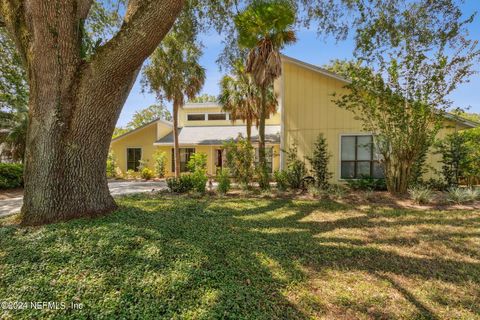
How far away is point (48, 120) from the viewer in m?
4.22

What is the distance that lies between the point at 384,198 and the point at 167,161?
14391 millimetres

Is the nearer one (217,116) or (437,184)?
(437,184)

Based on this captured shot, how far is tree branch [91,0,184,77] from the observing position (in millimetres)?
4109

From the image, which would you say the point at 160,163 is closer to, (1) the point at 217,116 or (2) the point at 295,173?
(1) the point at 217,116

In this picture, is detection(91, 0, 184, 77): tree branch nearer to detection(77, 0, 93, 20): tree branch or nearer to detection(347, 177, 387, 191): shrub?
detection(77, 0, 93, 20): tree branch

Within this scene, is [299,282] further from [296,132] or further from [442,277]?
[296,132]

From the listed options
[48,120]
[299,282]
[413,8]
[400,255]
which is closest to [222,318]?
[299,282]

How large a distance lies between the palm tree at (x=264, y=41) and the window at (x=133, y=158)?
40.9 ft

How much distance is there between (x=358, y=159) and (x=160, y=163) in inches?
507

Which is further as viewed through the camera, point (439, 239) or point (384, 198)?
point (384, 198)

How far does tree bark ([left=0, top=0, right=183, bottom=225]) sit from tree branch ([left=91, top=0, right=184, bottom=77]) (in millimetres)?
15

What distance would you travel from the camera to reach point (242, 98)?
1506cm

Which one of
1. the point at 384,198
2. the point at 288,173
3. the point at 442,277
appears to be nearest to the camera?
the point at 442,277

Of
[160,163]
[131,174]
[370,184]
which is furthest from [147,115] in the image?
[370,184]
